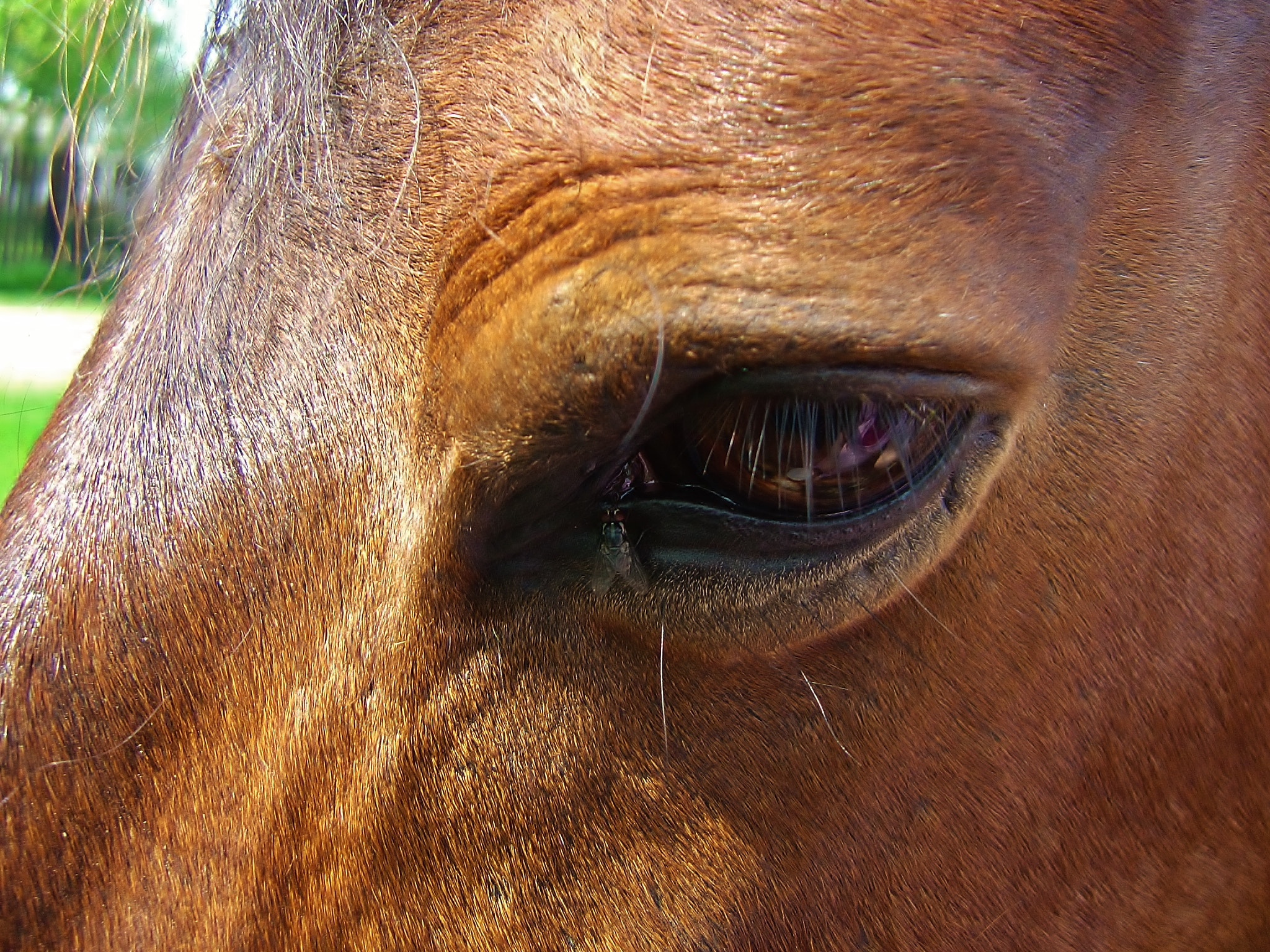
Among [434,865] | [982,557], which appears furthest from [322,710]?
[982,557]

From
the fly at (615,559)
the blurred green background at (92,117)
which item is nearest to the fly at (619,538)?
the fly at (615,559)

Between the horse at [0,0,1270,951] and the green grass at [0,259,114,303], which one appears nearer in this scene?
the horse at [0,0,1270,951]

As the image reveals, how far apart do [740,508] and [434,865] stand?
558 mm

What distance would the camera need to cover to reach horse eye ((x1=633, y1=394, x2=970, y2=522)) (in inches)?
44.6

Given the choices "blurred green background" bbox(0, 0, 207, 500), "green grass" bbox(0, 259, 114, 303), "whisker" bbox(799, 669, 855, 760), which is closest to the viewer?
"whisker" bbox(799, 669, 855, 760)

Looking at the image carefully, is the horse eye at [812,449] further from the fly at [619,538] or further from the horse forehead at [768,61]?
the horse forehead at [768,61]

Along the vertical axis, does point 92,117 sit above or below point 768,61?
below

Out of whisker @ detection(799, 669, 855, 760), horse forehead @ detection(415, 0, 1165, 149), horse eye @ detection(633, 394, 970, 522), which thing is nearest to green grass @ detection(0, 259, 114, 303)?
horse forehead @ detection(415, 0, 1165, 149)

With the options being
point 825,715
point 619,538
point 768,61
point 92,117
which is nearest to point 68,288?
point 92,117

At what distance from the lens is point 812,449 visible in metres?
1.14

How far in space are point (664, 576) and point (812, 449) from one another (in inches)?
9.1

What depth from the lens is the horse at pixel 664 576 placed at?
1128mm

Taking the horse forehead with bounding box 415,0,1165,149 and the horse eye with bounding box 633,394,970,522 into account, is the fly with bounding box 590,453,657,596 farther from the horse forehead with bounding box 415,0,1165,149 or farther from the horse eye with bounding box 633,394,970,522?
the horse forehead with bounding box 415,0,1165,149

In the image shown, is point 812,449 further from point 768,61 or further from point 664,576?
point 768,61
